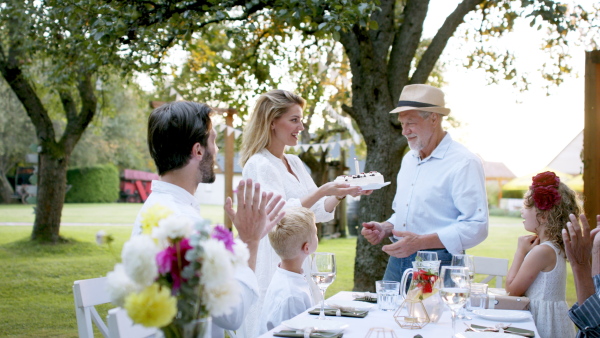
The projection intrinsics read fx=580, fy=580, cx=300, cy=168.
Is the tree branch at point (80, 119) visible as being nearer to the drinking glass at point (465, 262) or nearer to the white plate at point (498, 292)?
the white plate at point (498, 292)

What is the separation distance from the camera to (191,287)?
133 centimetres

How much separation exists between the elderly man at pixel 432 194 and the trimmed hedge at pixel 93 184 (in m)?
42.1

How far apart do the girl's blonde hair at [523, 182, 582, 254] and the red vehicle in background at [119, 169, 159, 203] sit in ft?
151

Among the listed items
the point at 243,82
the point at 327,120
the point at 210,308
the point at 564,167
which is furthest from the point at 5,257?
the point at 564,167

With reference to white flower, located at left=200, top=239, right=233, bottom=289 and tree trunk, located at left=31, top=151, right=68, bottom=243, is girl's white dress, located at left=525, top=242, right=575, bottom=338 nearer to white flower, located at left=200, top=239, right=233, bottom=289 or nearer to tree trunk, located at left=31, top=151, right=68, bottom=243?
white flower, located at left=200, top=239, right=233, bottom=289

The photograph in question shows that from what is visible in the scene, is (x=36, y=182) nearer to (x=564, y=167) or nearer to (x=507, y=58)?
(x=507, y=58)

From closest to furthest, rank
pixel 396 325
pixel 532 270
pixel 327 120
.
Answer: pixel 396 325 → pixel 532 270 → pixel 327 120

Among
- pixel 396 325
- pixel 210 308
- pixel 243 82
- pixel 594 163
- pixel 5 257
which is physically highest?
pixel 243 82

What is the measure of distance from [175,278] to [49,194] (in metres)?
13.3

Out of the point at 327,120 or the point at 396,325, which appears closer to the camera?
the point at 396,325

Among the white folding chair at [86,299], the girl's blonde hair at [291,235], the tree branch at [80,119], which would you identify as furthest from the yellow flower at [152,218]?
the tree branch at [80,119]

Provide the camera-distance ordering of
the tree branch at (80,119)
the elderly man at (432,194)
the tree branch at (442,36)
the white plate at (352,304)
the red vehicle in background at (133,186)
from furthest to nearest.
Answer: the red vehicle in background at (133,186)
the tree branch at (80,119)
the tree branch at (442,36)
the elderly man at (432,194)
the white plate at (352,304)

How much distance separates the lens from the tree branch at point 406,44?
279 inches

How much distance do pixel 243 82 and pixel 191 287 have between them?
8.16 meters
